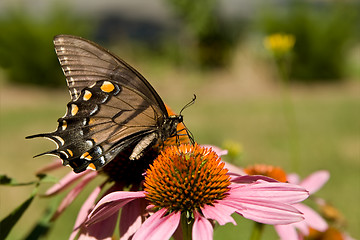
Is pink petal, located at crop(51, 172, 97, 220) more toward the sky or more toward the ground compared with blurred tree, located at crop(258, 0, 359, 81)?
more toward the ground

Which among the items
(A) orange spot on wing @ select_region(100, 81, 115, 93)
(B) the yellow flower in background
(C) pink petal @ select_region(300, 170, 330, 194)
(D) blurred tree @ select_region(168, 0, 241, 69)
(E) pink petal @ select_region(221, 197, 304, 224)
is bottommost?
(E) pink petal @ select_region(221, 197, 304, 224)

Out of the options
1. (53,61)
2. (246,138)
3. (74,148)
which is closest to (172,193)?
(74,148)

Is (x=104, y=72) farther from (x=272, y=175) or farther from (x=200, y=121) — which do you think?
(x=200, y=121)

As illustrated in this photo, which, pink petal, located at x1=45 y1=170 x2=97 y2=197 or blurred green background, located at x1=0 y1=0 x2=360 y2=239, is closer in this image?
pink petal, located at x1=45 y1=170 x2=97 y2=197

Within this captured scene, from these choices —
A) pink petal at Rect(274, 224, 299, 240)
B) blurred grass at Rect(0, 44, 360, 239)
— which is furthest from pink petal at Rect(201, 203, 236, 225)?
blurred grass at Rect(0, 44, 360, 239)

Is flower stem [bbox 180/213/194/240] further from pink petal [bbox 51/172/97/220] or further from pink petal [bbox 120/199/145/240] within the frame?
pink petal [bbox 51/172/97/220]

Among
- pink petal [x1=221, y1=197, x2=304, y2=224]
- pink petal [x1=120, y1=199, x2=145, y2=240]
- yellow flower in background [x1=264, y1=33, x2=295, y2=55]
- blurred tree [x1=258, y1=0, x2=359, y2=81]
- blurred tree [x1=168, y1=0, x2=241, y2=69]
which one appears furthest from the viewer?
blurred tree [x1=168, y1=0, x2=241, y2=69]

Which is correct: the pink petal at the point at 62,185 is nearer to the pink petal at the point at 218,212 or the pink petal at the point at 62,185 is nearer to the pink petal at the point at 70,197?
the pink petal at the point at 70,197

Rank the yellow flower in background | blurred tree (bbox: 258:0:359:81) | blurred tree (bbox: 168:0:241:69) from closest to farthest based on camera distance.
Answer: the yellow flower in background, blurred tree (bbox: 258:0:359:81), blurred tree (bbox: 168:0:241:69)
